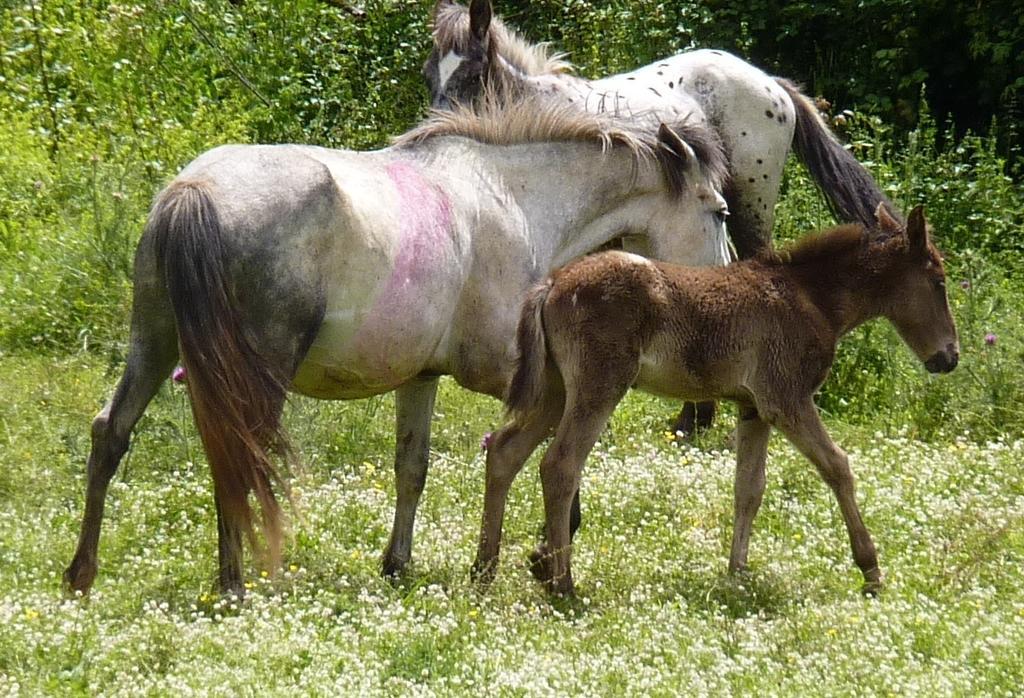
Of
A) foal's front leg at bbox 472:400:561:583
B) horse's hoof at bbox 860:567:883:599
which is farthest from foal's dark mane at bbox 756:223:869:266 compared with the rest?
horse's hoof at bbox 860:567:883:599

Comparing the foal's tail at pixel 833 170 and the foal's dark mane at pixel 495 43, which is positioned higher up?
the foal's dark mane at pixel 495 43

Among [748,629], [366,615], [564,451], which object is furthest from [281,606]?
[748,629]

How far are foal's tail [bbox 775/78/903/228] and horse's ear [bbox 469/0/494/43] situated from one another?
1.99 m

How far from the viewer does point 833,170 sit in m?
9.14

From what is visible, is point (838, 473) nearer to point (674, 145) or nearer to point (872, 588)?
point (872, 588)

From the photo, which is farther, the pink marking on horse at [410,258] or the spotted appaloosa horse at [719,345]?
the spotted appaloosa horse at [719,345]

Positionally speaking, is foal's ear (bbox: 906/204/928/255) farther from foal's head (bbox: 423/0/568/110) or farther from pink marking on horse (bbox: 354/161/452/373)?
foal's head (bbox: 423/0/568/110)

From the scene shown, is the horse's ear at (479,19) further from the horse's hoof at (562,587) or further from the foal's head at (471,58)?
the horse's hoof at (562,587)

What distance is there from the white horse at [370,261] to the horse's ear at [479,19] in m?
1.25

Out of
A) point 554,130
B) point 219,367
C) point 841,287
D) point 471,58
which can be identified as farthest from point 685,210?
point 219,367

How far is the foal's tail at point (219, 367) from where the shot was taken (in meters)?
5.38

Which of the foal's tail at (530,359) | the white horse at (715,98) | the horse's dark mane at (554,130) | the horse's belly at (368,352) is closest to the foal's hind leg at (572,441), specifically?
the foal's tail at (530,359)

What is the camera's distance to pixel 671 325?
6.25 meters

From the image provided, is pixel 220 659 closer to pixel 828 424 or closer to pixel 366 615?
pixel 366 615
